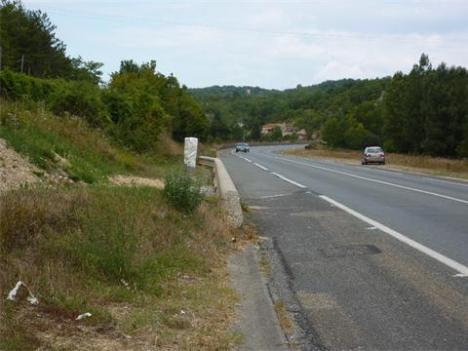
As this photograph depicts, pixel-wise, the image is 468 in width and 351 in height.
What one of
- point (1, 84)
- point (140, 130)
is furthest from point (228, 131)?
point (1, 84)

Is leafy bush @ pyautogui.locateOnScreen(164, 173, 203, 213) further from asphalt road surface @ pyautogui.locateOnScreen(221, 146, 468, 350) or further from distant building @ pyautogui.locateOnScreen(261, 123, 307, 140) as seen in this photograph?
distant building @ pyautogui.locateOnScreen(261, 123, 307, 140)

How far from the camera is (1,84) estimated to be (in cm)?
2152

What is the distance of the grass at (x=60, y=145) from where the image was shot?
1344 cm

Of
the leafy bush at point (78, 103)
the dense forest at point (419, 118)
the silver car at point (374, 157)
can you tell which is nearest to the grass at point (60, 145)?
the leafy bush at point (78, 103)

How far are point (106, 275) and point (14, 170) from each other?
208 inches

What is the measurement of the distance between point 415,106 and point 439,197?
197 feet

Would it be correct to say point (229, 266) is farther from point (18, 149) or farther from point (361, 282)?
point (18, 149)

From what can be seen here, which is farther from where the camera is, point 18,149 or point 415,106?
point 415,106

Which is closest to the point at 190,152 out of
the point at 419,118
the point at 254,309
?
the point at 254,309

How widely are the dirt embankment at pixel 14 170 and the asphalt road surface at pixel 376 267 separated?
4.08m

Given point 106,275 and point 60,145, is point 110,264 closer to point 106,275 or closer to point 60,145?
point 106,275

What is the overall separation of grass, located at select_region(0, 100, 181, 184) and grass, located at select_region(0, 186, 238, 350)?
4.96 metres

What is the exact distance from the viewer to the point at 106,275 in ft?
21.2

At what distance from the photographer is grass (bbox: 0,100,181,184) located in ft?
44.1
